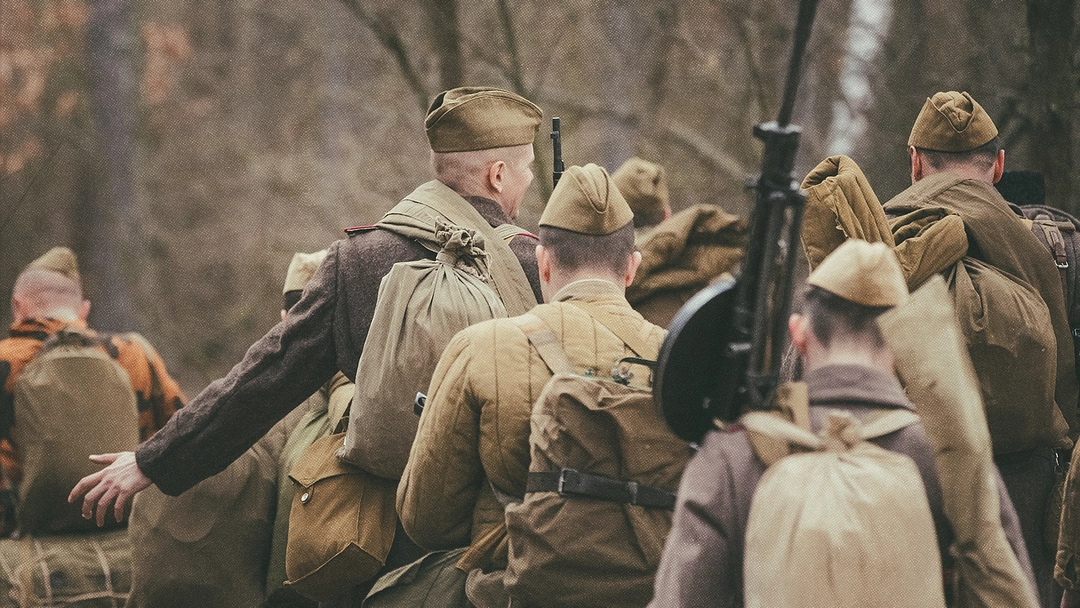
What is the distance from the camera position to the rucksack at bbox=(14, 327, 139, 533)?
693 centimetres

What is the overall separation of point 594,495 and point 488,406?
0.43 metres

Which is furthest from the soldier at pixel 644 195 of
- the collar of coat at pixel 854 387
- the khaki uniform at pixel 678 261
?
the collar of coat at pixel 854 387

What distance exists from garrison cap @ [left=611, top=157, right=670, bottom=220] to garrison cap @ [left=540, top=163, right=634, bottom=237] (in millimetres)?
4302

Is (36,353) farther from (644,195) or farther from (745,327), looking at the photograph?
(745,327)

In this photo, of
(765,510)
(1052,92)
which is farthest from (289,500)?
(1052,92)

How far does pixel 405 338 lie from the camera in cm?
417

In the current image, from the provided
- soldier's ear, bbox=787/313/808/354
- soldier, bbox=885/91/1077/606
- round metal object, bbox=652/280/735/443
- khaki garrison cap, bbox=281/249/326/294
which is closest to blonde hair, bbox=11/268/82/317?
khaki garrison cap, bbox=281/249/326/294

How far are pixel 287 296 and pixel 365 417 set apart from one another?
203cm

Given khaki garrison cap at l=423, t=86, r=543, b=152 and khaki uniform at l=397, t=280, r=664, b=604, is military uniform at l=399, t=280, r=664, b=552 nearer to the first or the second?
khaki uniform at l=397, t=280, r=664, b=604

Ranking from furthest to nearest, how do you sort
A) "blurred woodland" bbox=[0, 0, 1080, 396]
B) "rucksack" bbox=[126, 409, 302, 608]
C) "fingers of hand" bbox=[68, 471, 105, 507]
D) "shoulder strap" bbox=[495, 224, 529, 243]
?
"blurred woodland" bbox=[0, 0, 1080, 396] < "rucksack" bbox=[126, 409, 302, 608] < "shoulder strap" bbox=[495, 224, 529, 243] < "fingers of hand" bbox=[68, 471, 105, 507]

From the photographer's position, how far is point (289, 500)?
5.69 meters

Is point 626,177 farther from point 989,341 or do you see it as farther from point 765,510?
point 765,510

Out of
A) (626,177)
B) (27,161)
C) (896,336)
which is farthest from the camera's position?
(27,161)

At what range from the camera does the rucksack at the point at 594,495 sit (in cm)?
343
